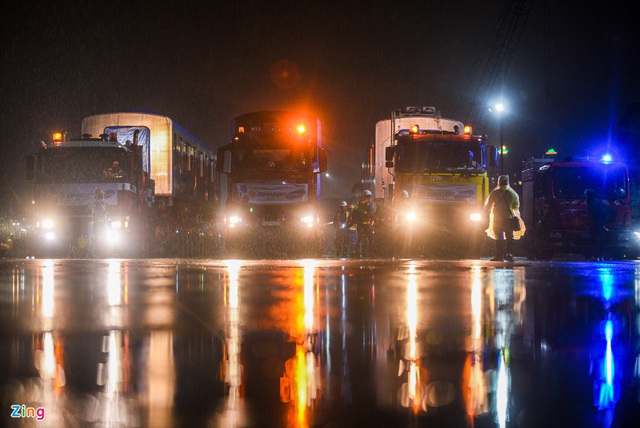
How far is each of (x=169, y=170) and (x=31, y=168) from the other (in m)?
4.70

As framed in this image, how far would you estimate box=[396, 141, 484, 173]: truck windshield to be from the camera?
24.1 m

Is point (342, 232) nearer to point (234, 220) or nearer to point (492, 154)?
point (234, 220)

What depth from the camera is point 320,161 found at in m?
26.4

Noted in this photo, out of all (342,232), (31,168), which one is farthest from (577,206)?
(31,168)

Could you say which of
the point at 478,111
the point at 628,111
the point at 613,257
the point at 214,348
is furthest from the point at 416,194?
the point at 478,111

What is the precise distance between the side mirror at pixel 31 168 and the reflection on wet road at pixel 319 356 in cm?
1465

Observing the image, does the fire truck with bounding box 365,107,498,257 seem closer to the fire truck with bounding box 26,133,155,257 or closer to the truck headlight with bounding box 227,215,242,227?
the truck headlight with bounding box 227,215,242,227

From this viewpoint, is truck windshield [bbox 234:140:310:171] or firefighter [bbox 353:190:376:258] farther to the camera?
truck windshield [bbox 234:140:310:171]

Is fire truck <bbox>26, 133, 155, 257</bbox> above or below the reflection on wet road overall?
above

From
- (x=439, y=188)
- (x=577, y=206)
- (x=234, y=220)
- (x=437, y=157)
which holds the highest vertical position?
(x=437, y=157)

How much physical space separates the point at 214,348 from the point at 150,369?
2.73ft

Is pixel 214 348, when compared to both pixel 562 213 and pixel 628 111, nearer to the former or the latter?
pixel 562 213

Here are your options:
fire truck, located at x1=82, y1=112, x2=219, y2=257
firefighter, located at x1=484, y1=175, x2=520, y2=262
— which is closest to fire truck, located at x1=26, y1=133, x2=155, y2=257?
fire truck, located at x1=82, y1=112, x2=219, y2=257

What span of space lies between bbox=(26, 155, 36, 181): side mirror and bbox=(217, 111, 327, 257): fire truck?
5207mm
